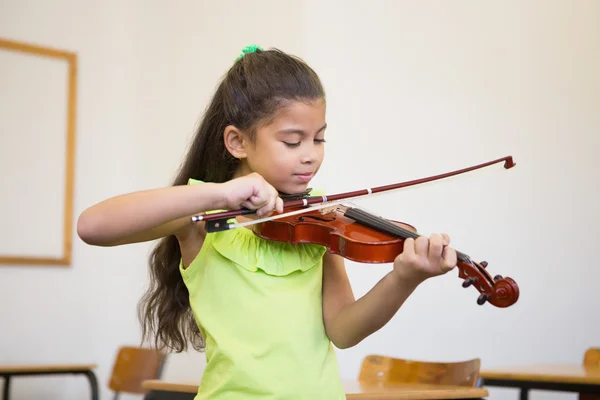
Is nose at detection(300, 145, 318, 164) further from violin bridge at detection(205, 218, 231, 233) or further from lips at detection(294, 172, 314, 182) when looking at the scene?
violin bridge at detection(205, 218, 231, 233)

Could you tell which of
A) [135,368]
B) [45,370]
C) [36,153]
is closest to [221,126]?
[45,370]

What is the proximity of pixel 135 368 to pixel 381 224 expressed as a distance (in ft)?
8.08

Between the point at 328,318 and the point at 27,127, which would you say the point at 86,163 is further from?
the point at 328,318

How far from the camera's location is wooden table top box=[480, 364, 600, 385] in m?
2.25

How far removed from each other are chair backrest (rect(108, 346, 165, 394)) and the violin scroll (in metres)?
2.38

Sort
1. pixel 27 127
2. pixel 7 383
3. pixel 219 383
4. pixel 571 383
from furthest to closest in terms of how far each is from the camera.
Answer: pixel 27 127 → pixel 7 383 → pixel 571 383 → pixel 219 383

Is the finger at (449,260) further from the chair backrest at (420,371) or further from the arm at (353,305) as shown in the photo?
the chair backrest at (420,371)

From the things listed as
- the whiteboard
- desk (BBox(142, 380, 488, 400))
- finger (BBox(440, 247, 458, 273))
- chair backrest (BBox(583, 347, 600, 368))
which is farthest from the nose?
the whiteboard

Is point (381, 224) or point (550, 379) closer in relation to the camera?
point (381, 224)

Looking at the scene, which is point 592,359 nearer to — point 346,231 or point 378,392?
point 378,392

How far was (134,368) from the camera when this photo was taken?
11.9 feet

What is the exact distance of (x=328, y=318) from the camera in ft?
4.96

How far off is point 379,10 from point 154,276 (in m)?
2.00

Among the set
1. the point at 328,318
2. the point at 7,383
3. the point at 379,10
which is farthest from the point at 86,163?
the point at 328,318
